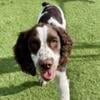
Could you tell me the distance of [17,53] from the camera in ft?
13.0

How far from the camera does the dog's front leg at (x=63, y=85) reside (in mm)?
4059

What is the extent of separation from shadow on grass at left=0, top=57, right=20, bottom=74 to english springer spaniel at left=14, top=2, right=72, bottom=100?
3.62 feet

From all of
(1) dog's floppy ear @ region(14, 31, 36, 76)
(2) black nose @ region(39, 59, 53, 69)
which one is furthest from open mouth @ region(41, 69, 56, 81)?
(1) dog's floppy ear @ region(14, 31, 36, 76)

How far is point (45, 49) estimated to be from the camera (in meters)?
3.48

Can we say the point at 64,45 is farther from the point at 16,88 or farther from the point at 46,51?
the point at 16,88

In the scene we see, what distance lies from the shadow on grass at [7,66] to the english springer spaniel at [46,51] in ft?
3.62

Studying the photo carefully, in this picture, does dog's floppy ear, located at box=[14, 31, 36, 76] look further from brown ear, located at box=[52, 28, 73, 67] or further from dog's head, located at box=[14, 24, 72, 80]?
brown ear, located at box=[52, 28, 73, 67]

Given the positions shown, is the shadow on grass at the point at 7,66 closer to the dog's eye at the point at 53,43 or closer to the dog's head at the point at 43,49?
the dog's head at the point at 43,49

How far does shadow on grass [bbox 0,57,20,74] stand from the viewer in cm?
A: 507

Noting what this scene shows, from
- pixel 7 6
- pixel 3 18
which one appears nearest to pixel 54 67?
pixel 3 18

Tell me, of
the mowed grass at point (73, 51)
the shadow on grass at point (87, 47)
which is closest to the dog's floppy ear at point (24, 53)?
the mowed grass at point (73, 51)

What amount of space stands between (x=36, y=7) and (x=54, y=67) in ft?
12.3

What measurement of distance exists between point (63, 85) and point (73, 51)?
1429 millimetres

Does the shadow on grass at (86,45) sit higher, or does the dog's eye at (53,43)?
the dog's eye at (53,43)
